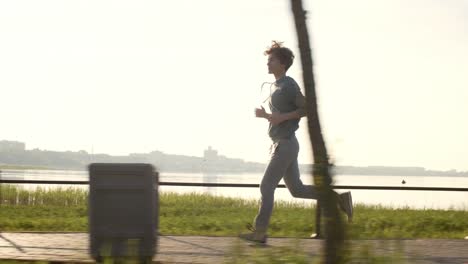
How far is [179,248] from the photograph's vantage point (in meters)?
9.16

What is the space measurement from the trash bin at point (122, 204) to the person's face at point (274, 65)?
266 cm

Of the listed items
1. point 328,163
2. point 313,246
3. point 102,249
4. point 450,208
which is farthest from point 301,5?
point 450,208

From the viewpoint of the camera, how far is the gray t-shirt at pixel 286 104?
895cm

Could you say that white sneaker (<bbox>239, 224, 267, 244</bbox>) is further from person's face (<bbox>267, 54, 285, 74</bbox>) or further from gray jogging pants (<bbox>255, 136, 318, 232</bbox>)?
person's face (<bbox>267, 54, 285, 74</bbox>)

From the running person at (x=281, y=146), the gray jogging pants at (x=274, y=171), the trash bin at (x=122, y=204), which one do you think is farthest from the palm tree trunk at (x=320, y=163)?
the gray jogging pants at (x=274, y=171)

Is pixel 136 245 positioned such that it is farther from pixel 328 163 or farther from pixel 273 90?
pixel 273 90

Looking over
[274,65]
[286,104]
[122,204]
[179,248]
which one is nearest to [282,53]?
[274,65]

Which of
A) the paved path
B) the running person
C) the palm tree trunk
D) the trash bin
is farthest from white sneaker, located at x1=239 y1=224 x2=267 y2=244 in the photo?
the palm tree trunk

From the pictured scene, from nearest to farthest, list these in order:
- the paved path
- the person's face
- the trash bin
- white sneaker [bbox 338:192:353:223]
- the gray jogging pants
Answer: the trash bin → the paved path → the gray jogging pants → the person's face → white sneaker [bbox 338:192:353:223]

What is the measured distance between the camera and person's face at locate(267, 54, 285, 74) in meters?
9.16

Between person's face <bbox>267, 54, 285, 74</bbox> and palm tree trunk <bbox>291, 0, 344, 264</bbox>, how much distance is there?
3.17 metres

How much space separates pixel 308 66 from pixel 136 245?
211 cm

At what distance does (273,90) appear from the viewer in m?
9.15

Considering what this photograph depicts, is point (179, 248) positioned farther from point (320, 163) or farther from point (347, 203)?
point (320, 163)
